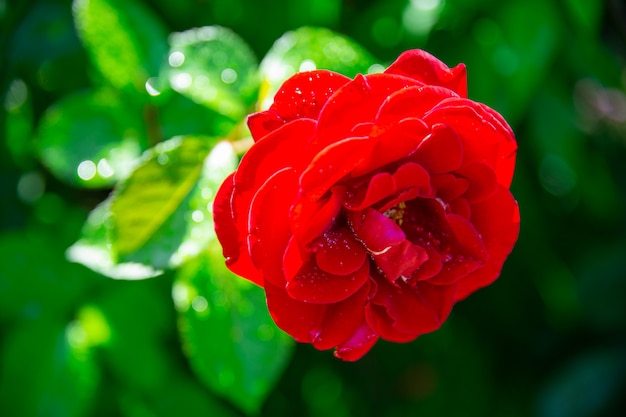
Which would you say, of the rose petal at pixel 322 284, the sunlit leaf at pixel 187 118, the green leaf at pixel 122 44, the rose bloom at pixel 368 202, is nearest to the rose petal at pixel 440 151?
the rose bloom at pixel 368 202

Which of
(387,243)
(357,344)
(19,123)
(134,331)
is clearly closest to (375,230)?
(387,243)

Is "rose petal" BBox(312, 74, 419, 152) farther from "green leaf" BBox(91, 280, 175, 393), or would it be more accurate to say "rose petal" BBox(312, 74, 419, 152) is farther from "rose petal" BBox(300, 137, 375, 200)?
"green leaf" BBox(91, 280, 175, 393)

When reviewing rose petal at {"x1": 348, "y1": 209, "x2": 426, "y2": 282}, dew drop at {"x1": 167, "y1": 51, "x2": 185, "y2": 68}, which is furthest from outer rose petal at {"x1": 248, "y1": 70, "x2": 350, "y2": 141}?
dew drop at {"x1": 167, "y1": 51, "x2": 185, "y2": 68}

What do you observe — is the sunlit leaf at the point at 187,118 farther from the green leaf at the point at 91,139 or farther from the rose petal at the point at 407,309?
the rose petal at the point at 407,309

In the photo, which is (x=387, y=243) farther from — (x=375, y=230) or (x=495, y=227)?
(x=495, y=227)

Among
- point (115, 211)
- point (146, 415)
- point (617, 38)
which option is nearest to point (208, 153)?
point (115, 211)

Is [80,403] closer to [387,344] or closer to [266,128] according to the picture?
[266,128]
